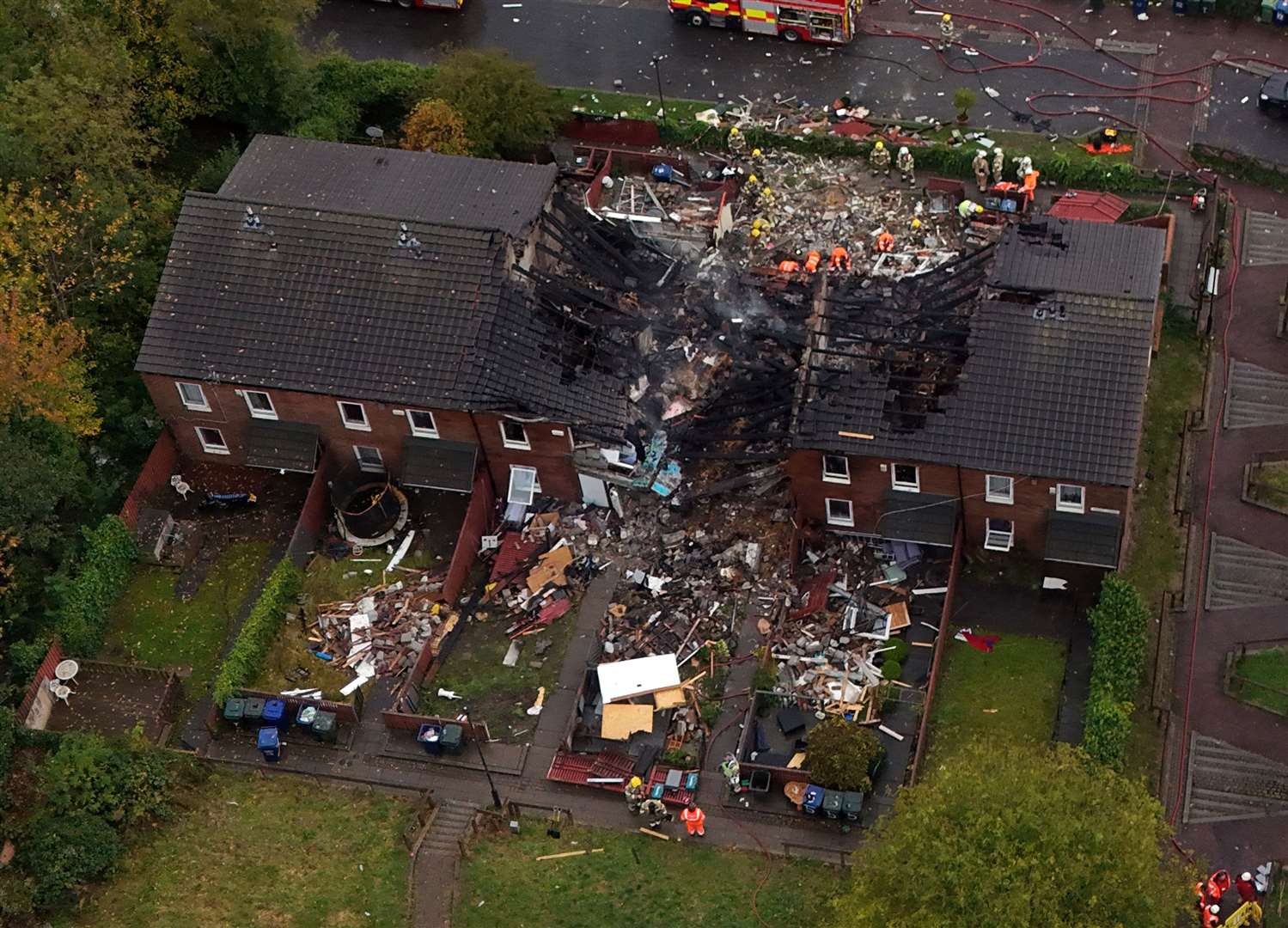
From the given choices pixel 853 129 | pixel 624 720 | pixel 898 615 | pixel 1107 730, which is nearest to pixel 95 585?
pixel 624 720

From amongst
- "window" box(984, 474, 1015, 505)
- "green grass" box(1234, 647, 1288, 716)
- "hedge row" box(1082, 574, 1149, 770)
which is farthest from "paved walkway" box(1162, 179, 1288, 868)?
"window" box(984, 474, 1015, 505)

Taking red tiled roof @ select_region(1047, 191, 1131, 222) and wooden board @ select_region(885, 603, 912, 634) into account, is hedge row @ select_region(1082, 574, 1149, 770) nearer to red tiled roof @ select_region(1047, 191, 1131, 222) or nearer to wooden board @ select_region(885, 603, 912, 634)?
wooden board @ select_region(885, 603, 912, 634)

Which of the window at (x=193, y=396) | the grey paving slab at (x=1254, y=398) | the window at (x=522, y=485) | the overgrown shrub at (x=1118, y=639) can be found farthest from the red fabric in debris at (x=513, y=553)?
the grey paving slab at (x=1254, y=398)

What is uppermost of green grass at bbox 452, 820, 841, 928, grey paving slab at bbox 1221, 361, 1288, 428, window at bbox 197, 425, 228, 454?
grey paving slab at bbox 1221, 361, 1288, 428

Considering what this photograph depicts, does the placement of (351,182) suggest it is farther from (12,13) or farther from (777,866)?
(777,866)

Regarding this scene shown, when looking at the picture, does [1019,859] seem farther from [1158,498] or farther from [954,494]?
[1158,498]

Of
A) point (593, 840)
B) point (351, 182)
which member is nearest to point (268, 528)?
point (351, 182)

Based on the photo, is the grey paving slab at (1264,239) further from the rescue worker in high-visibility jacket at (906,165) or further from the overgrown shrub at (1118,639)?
the overgrown shrub at (1118,639)
